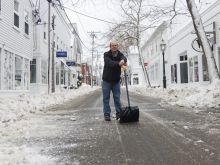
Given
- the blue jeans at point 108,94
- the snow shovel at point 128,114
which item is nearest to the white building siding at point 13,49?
the blue jeans at point 108,94

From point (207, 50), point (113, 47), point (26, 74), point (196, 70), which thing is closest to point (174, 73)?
point (196, 70)

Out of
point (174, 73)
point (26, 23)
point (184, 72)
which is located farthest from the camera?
point (174, 73)

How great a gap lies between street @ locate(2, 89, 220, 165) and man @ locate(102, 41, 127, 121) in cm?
45

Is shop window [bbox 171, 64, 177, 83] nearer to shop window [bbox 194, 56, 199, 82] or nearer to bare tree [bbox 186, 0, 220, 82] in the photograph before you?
shop window [bbox 194, 56, 199, 82]

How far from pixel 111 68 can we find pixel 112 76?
19 centimetres

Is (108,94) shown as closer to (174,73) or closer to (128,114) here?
(128,114)

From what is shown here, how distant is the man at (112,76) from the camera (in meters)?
9.28

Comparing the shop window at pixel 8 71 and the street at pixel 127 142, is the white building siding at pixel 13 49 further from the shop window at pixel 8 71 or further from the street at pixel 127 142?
the street at pixel 127 142

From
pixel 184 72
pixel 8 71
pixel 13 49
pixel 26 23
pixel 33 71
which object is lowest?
pixel 8 71

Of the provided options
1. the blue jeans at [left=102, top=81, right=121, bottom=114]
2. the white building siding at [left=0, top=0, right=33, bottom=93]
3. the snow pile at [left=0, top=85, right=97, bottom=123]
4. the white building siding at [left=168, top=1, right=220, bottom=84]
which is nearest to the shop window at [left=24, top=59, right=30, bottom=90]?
the white building siding at [left=0, top=0, right=33, bottom=93]

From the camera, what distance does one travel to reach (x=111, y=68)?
9484mm

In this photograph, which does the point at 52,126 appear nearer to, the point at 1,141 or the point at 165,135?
the point at 1,141

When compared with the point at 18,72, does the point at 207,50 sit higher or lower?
higher

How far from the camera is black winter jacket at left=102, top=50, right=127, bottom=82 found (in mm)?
9312
